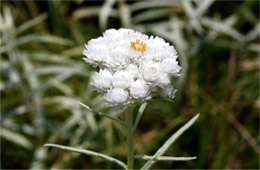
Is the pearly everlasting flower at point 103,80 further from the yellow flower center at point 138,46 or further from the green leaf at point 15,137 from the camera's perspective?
the green leaf at point 15,137

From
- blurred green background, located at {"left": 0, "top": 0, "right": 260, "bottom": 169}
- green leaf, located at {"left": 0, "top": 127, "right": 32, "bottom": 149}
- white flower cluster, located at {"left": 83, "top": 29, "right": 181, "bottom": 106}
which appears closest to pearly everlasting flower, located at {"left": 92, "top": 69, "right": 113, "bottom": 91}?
white flower cluster, located at {"left": 83, "top": 29, "right": 181, "bottom": 106}

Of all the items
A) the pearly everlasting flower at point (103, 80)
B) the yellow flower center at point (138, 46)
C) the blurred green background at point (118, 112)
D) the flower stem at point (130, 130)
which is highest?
the blurred green background at point (118, 112)

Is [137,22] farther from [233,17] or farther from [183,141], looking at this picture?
[183,141]

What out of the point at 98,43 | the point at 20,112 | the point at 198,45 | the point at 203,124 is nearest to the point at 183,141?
the point at 203,124

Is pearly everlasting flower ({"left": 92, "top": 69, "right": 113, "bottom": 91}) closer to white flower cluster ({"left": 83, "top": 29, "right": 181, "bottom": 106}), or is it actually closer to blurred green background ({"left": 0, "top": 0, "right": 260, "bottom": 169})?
white flower cluster ({"left": 83, "top": 29, "right": 181, "bottom": 106})

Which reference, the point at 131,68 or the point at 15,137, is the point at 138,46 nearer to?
the point at 131,68

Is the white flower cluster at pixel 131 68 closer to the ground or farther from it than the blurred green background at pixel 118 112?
closer to the ground

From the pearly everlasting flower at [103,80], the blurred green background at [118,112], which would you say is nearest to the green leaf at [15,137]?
the blurred green background at [118,112]
